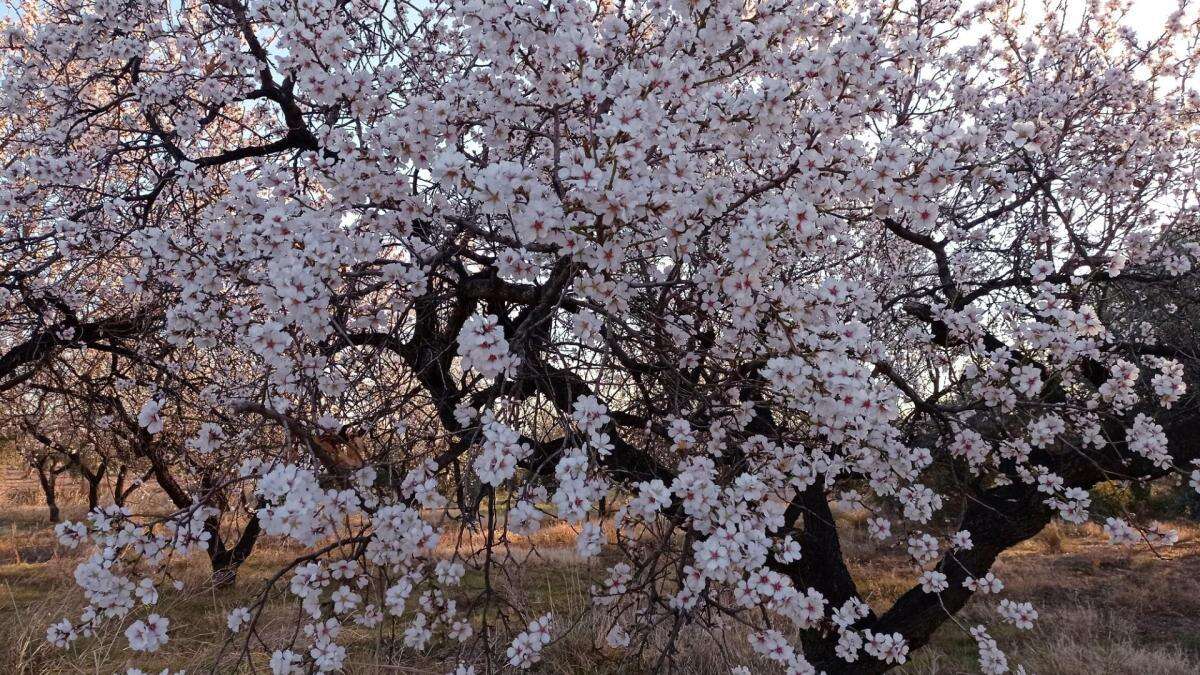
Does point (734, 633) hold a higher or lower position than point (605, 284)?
lower

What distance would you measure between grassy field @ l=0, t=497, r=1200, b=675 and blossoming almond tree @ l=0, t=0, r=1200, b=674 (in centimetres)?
59

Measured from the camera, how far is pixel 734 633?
19.6 ft

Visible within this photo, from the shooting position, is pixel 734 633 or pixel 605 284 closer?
pixel 605 284

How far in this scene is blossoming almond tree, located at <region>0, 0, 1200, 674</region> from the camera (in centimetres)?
187

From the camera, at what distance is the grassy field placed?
198 inches

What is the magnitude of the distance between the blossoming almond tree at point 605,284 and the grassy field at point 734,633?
1.93 ft

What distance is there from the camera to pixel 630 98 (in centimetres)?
170

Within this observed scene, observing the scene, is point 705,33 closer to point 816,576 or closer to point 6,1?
point 816,576

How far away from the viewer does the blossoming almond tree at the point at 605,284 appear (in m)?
1.87

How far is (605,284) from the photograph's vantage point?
75.5 inches

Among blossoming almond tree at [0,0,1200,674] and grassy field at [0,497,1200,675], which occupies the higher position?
blossoming almond tree at [0,0,1200,674]

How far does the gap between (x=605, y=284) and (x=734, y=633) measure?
5.12 metres

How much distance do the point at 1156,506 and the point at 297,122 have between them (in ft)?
56.6

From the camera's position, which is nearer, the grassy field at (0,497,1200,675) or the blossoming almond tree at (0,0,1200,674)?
the blossoming almond tree at (0,0,1200,674)
